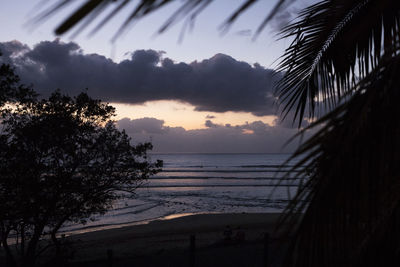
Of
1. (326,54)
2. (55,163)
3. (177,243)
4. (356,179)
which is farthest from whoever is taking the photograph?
(177,243)

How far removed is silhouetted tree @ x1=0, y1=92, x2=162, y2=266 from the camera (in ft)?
24.6

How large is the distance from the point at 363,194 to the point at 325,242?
170 mm

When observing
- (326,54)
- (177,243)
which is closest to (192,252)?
(326,54)

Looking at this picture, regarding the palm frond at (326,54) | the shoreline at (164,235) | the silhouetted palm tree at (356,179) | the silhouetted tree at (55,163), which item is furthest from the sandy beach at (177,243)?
the silhouetted palm tree at (356,179)

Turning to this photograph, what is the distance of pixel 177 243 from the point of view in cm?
1777

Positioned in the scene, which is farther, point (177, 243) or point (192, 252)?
point (177, 243)

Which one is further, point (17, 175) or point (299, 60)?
point (17, 175)

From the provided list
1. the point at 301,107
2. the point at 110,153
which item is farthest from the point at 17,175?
the point at 301,107

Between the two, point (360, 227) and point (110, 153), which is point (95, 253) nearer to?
point (110, 153)

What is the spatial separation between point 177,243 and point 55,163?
432 inches

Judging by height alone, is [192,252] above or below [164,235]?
above

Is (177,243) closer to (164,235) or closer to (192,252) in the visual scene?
(164,235)

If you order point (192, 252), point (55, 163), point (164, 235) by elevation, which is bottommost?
point (164, 235)

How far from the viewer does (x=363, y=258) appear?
3.18 ft
